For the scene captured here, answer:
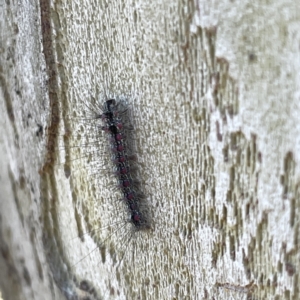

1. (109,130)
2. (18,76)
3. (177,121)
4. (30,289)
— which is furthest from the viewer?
(30,289)

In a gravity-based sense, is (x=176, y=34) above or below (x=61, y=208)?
above

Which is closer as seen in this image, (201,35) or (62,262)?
(201,35)

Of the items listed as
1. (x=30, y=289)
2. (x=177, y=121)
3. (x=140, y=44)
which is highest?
(x=140, y=44)

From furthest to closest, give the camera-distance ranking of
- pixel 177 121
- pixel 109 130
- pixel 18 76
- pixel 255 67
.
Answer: pixel 18 76, pixel 109 130, pixel 177 121, pixel 255 67

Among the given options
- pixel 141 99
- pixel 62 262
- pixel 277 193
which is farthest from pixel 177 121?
pixel 62 262

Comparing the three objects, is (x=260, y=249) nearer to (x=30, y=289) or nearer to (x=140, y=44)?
(x=140, y=44)

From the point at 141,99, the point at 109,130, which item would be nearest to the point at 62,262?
the point at 109,130
